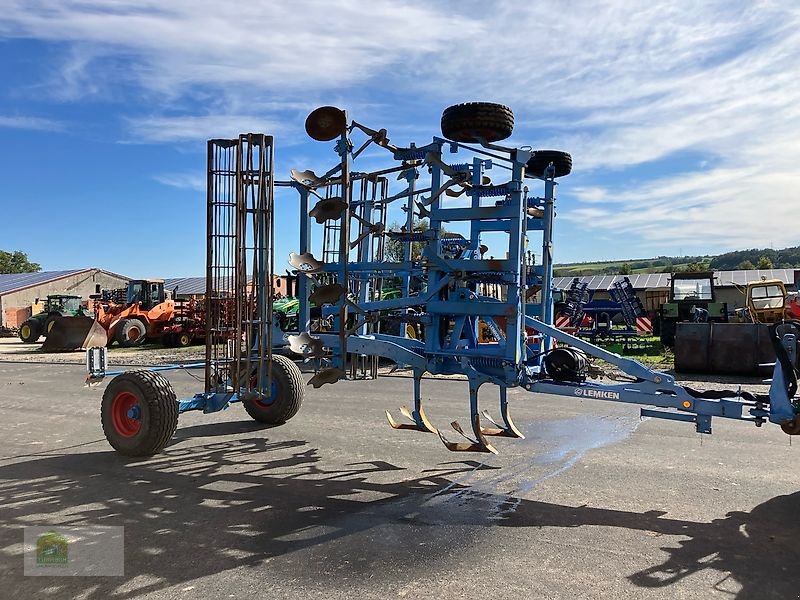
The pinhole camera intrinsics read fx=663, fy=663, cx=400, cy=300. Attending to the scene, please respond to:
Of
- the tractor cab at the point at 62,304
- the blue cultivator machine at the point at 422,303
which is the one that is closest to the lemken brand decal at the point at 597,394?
the blue cultivator machine at the point at 422,303

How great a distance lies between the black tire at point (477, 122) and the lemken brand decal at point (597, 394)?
2.37 m

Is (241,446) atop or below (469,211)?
below

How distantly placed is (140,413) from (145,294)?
64.9 ft

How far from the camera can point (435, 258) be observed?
6.07m

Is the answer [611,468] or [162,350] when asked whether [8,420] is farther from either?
[162,350]

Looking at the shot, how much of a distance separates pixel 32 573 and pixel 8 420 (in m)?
6.01

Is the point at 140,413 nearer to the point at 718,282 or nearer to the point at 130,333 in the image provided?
the point at 130,333

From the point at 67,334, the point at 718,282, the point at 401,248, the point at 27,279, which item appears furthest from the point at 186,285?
the point at 401,248

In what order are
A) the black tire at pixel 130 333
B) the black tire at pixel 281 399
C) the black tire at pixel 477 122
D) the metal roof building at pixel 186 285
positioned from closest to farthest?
the black tire at pixel 477 122 → the black tire at pixel 281 399 → the black tire at pixel 130 333 → the metal roof building at pixel 186 285

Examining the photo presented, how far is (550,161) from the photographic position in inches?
288

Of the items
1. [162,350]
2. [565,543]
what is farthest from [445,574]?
[162,350]

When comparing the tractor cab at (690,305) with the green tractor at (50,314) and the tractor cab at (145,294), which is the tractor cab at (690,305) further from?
the green tractor at (50,314)

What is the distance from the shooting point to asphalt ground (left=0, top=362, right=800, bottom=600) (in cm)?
393

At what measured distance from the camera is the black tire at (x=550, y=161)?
24.0 feet
